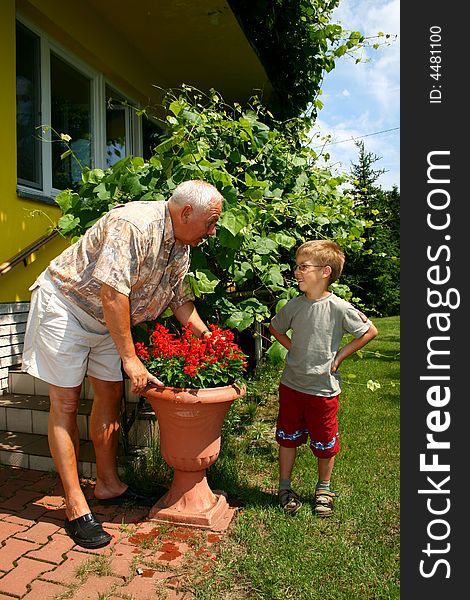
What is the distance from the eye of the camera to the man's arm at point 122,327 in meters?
2.22

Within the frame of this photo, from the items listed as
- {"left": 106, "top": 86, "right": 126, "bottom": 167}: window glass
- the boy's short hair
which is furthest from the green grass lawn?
{"left": 106, "top": 86, "right": 126, "bottom": 167}: window glass

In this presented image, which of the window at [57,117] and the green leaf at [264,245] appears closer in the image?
the green leaf at [264,245]

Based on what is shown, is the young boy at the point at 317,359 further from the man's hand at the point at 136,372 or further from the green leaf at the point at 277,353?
the man's hand at the point at 136,372

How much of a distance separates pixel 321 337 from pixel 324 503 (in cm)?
82

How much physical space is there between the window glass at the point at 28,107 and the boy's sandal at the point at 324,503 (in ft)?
A: 10.8

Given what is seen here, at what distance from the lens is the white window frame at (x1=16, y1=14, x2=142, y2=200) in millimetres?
4539

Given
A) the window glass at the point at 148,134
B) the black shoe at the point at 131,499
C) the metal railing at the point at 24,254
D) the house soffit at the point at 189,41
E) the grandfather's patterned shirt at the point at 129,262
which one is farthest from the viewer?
the window glass at the point at 148,134

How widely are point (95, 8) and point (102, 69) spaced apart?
590 mm

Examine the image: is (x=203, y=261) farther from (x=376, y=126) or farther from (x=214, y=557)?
(x=376, y=126)

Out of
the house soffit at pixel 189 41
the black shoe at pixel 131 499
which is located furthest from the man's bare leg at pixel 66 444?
the house soffit at pixel 189 41

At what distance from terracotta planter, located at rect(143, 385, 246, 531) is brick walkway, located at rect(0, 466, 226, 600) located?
0.26 ft

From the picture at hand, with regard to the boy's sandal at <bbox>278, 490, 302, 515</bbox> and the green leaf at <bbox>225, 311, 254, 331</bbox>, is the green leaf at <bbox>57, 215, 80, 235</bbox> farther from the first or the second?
the boy's sandal at <bbox>278, 490, 302, 515</bbox>

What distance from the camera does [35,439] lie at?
10.8 feet

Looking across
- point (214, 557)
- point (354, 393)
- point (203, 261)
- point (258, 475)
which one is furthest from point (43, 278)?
point (354, 393)
